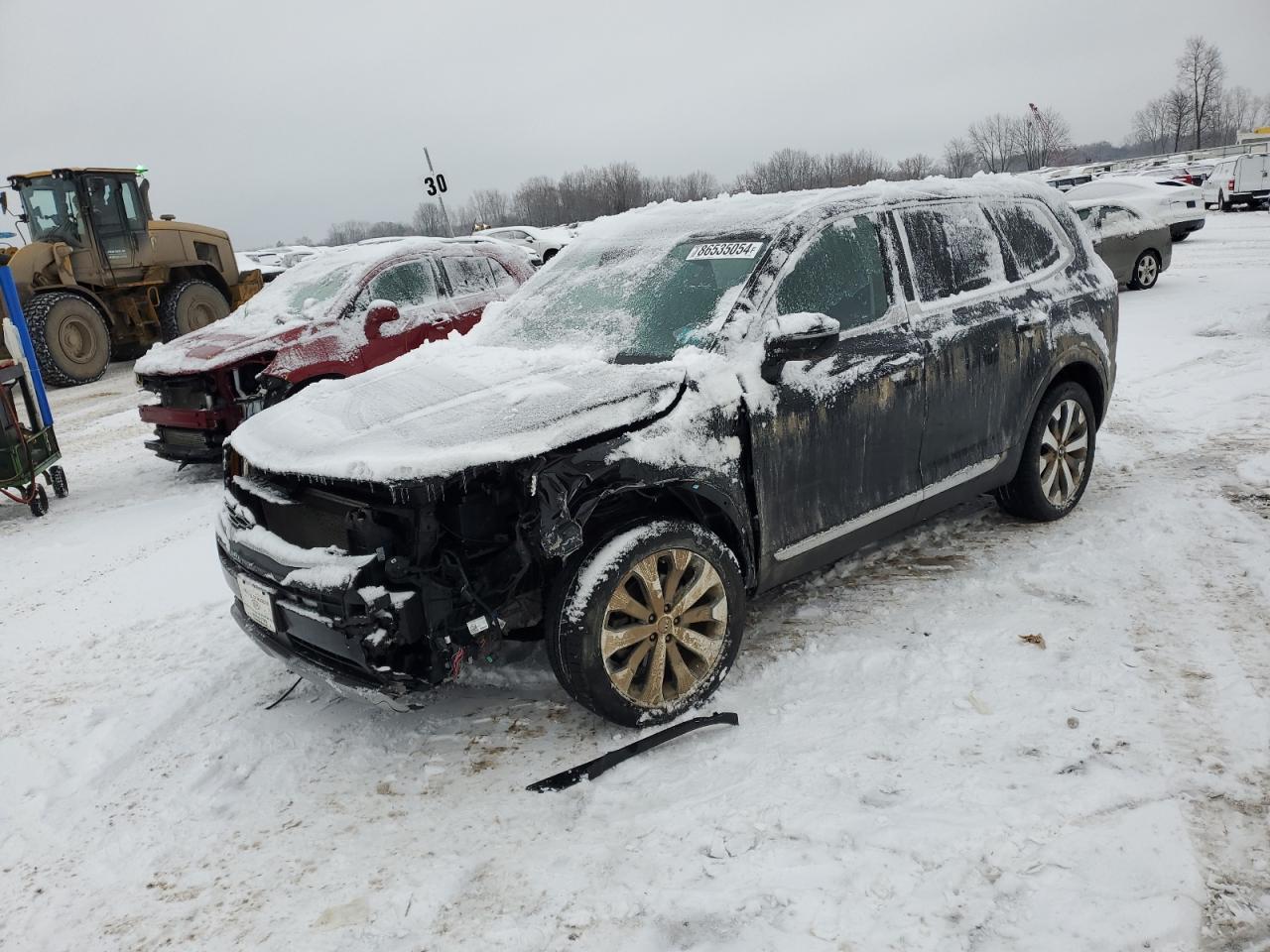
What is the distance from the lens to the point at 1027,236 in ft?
15.1

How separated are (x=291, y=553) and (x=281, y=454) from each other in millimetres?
385

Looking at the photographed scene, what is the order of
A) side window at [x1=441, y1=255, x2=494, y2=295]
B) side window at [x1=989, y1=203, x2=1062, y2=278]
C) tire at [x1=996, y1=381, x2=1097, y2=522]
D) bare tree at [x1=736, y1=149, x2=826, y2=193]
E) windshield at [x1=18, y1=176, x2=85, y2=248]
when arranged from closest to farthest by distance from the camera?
side window at [x1=989, y1=203, x2=1062, y2=278]
tire at [x1=996, y1=381, x2=1097, y2=522]
side window at [x1=441, y1=255, x2=494, y2=295]
windshield at [x1=18, y1=176, x2=85, y2=248]
bare tree at [x1=736, y1=149, x2=826, y2=193]

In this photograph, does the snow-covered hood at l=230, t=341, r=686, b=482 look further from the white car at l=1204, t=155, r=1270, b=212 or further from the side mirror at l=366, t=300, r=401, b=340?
the white car at l=1204, t=155, r=1270, b=212

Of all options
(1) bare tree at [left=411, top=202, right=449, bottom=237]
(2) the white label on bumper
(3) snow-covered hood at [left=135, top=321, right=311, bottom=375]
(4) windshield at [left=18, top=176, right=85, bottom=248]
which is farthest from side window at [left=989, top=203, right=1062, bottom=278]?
(1) bare tree at [left=411, top=202, right=449, bottom=237]

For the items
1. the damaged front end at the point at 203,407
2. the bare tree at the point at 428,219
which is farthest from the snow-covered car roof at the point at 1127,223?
the bare tree at the point at 428,219

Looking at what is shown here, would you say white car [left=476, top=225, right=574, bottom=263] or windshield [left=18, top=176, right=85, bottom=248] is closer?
windshield [left=18, top=176, right=85, bottom=248]

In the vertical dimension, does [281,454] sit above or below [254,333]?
below

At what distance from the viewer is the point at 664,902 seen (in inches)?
94.5

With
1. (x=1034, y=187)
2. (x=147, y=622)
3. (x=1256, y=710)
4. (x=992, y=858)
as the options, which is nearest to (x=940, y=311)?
(x=1034, y=187)

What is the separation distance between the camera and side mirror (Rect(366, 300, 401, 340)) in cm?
725

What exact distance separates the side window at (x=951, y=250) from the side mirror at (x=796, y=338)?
0.90 metres

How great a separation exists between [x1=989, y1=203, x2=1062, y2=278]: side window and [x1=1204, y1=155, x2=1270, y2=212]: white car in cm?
2451

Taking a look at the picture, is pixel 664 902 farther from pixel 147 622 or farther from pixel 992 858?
pixel 147 622

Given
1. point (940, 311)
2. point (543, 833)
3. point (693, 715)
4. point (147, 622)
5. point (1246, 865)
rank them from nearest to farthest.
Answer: point (1246, 865) → point (543, 833) → point (693, 715) → point (940, 311) → point (147, 622)
